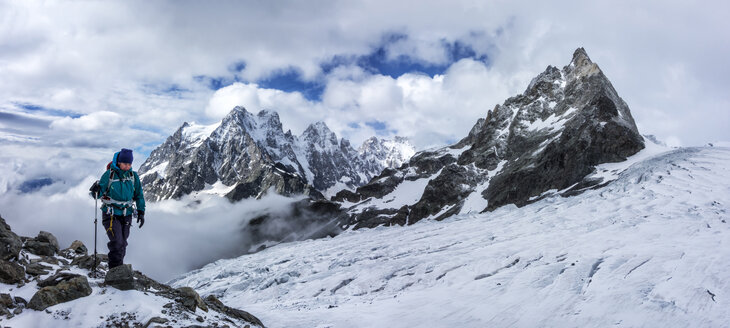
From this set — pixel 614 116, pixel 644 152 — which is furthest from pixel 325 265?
pixel 614 116

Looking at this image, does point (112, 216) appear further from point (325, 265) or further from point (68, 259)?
point (325, 265)

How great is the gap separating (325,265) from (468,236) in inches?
480

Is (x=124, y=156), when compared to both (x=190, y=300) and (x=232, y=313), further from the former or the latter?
(x=232, y=313)

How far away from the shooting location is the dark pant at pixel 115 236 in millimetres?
10734

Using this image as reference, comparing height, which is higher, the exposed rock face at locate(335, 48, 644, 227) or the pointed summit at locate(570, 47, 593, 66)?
the pointed summit at locate(570, 47, 593, 66)

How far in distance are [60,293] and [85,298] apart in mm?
528

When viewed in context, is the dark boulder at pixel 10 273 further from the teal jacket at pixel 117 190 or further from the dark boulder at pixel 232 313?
the dark boulder at pixel 232 313

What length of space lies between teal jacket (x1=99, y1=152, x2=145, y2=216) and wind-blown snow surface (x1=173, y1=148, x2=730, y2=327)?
20.8 feet

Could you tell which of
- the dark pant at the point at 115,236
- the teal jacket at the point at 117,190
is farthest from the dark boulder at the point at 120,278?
the teal jacket at the point at 117,190

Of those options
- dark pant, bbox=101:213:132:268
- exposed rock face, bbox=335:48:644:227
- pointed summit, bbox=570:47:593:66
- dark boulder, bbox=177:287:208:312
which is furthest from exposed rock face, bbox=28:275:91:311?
pointed summit, bbox=570:47:593:66

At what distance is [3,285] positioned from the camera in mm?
9141

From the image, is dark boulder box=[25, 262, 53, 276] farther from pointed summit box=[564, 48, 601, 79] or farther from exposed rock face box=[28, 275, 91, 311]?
pointed summit box=[564, 48, 601, 79]

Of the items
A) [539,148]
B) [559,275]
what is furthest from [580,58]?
[559,275]

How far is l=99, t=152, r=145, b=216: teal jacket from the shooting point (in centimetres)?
1095
